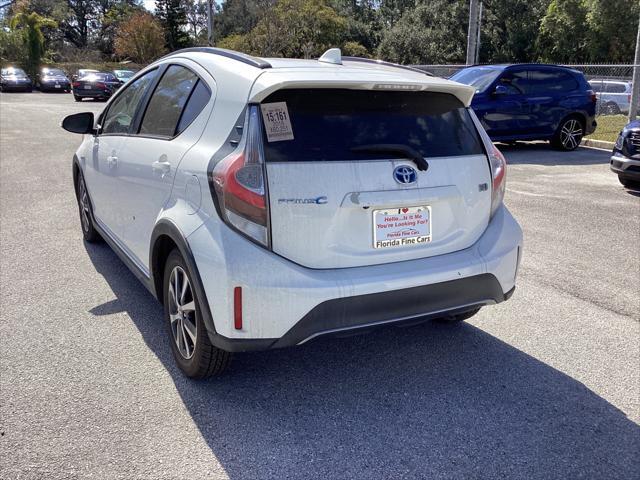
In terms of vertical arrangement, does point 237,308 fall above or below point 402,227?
below

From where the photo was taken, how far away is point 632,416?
10.5ft

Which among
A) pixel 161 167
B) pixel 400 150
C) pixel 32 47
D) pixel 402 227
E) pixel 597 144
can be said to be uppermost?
pixel 32 47

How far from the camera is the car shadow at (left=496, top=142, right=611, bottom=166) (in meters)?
12.0

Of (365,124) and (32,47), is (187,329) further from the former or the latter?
(32,47)

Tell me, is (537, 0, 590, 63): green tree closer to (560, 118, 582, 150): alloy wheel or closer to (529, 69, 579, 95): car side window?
(529, 69, 579, 95): car side window

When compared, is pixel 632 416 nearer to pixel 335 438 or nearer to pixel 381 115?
pixel 335 438

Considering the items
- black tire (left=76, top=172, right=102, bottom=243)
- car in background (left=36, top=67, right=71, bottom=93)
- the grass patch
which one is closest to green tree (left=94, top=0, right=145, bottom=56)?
car in background (left=36, top=67, right=71, bottom=93)

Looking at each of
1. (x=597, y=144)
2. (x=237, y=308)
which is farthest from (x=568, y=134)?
(x=237, y=308)

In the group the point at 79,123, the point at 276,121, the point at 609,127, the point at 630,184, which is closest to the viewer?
the point at 276,121

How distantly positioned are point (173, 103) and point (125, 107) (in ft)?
3.53

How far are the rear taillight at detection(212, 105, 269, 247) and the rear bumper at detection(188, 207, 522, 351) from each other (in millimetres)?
67

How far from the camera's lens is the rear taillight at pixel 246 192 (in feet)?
9.37

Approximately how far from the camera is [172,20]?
5856 cm

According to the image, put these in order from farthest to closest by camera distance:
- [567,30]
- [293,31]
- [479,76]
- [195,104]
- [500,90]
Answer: [567,30] < [293,31] < [479,76] < [500,90] < [195,104]
